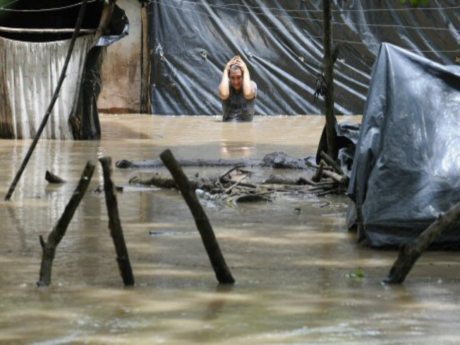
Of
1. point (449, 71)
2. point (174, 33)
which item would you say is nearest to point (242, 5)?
point (174, 33)

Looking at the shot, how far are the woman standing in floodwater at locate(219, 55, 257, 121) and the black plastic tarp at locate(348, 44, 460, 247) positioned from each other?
1176 centimetres

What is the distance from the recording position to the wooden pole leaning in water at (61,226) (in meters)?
5.82

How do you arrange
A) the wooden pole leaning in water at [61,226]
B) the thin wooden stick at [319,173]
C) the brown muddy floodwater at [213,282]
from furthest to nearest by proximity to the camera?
the thin wooden stick at [319,173], the wooden pole leaning in water at [61,226], the brown muddy floodwater at [213,282]

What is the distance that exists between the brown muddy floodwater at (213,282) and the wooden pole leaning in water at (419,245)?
0.08 m

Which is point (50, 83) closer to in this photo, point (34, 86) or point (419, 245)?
point (34, 86)

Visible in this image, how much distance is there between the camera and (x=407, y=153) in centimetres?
739

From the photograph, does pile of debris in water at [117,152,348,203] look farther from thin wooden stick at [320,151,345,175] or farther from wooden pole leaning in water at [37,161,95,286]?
wooden pole leaning in water at [37,161,95,286]

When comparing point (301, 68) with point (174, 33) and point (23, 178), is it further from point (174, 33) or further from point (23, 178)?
point (23, 178)

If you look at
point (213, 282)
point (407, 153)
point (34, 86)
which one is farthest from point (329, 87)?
point (34, 86)

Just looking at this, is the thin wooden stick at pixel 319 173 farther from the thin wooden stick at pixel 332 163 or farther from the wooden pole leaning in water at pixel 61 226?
the wooden pole leaning in water at pixel 61 226

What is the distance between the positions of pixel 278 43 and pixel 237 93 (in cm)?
207

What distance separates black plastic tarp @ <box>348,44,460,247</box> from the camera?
719 centimetres

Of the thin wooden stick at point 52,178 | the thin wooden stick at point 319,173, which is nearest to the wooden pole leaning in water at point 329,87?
the thin wooden stick at point 319,173

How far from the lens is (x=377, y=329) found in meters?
5.12
